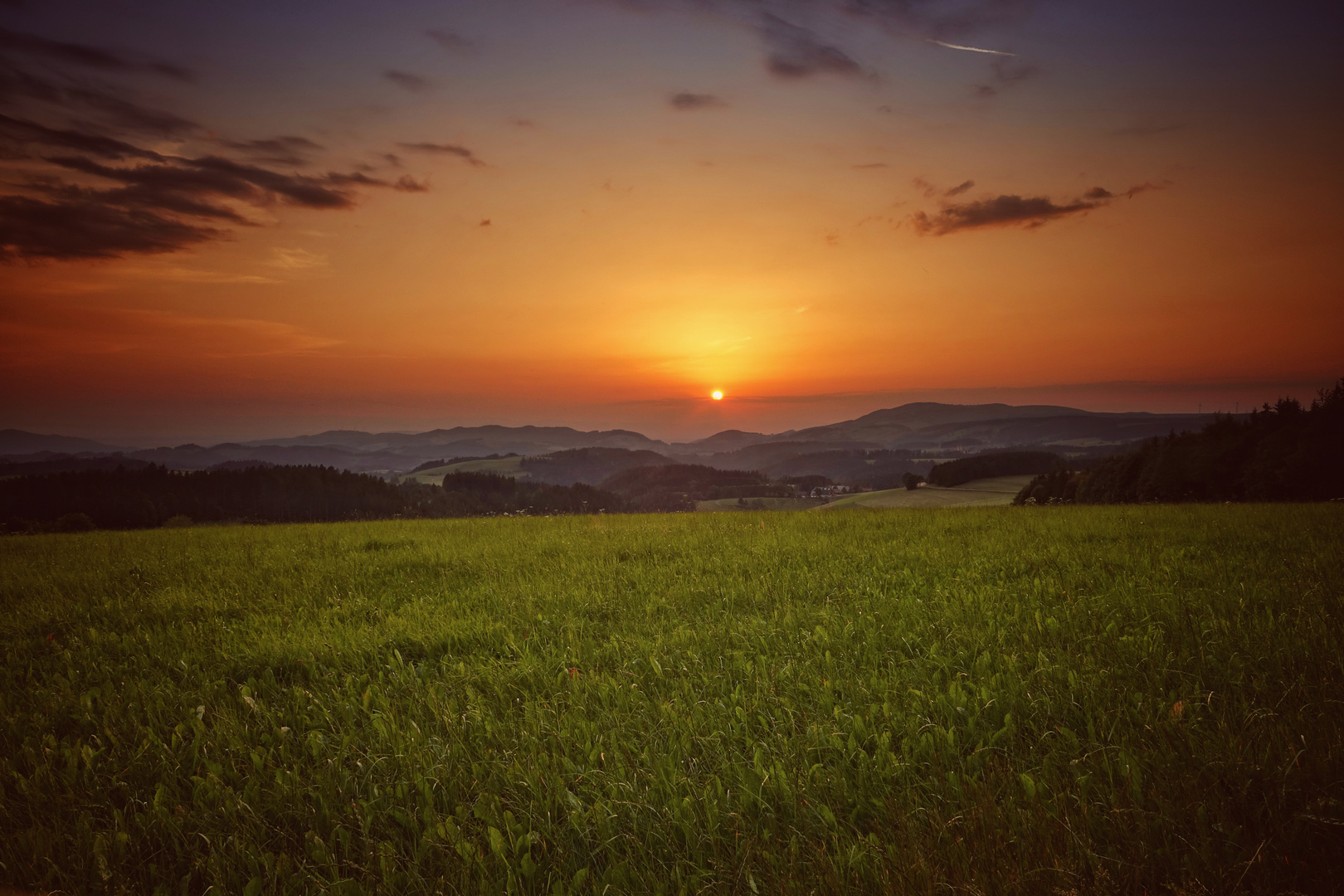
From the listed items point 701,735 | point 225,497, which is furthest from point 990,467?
point 225,497

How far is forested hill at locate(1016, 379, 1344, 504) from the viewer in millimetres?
38719

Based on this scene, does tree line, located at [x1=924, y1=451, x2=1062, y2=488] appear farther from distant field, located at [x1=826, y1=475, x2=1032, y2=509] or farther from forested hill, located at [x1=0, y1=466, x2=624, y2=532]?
forested hill, located at [x1=0, y1=466, x2=624, y2=532]

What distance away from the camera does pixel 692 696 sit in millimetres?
4438

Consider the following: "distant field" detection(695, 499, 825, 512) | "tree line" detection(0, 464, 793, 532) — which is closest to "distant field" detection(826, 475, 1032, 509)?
"tree line" detection(0, 464, 793, 532)

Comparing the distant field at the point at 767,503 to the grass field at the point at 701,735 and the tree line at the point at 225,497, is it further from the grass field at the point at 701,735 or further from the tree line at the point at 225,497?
the grass field at the point at 701,735

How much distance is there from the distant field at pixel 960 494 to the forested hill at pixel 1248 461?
43.1 ft

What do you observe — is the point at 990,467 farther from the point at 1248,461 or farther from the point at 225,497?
the point at 225,497

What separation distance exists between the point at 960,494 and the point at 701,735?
90379mm

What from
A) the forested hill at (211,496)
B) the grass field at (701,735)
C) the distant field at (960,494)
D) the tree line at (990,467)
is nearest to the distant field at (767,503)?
the tree line at (990,467)

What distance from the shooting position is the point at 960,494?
83875 millimetres

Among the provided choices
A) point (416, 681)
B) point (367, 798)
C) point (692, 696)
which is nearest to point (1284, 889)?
point (692, 696)

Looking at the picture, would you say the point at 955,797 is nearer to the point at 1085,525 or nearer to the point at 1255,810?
the point at 1255,810

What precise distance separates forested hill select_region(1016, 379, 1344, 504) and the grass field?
30.0m

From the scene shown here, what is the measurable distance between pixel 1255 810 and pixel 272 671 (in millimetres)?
7199
